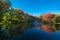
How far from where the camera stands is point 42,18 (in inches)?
1438

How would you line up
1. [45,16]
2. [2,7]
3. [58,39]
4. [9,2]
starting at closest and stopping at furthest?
[58,39] → [2,7] → [9,2] → [45,16]

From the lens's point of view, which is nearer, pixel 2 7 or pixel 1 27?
pixel 2 7

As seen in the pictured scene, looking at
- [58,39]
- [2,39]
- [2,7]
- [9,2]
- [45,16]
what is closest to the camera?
[2,39]

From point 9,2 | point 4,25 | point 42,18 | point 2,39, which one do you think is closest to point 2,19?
point 4,25

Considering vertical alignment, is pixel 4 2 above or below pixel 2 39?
above

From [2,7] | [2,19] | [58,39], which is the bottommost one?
[58,39]

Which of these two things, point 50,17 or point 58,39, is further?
point 50,17

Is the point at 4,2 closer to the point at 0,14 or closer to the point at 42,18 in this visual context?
the point at 0,14

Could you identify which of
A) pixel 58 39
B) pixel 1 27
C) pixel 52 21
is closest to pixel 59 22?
pixel 52 21

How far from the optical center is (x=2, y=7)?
14.6 m

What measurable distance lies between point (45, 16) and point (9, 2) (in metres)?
21.2

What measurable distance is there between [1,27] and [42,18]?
2069 centimetres

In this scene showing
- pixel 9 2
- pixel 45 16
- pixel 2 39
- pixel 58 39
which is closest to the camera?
pixel 2 39

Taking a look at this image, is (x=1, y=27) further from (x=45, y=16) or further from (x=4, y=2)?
(x=45, y=16)
